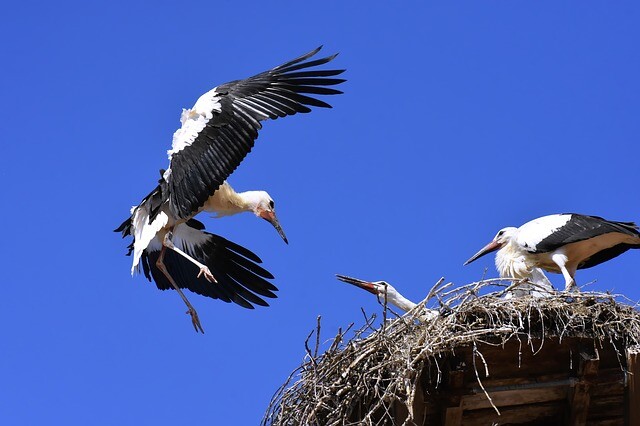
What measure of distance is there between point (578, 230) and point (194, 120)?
119 inches

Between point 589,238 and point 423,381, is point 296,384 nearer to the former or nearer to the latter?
point 423,381

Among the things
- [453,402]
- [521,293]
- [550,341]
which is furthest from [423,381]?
[521,293]

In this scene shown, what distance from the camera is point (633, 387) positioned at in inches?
232

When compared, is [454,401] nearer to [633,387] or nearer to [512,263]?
[633,387]

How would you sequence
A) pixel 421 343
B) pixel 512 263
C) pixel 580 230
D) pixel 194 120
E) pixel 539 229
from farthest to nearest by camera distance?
pixel 512 263 < pixel 539 229 < pixel 580 230 < pixel 194 120 < pixel 421 343

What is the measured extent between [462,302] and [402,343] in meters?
0.41

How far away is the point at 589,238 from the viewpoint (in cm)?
868

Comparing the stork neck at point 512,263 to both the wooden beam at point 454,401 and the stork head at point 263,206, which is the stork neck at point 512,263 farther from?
the wooden beam at point 454,401

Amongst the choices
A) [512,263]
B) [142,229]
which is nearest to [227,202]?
[142,229]

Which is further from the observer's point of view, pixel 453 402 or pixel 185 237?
pixel 185 237

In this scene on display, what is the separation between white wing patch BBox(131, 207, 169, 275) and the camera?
327 inches

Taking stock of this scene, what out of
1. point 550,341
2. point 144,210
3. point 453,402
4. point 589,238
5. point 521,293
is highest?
point 589,238

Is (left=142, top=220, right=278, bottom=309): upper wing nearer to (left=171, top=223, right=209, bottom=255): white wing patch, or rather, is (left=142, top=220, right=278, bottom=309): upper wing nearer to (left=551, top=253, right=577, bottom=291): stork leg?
(left=171, top=223, right=209, bottom=255): white wing patch

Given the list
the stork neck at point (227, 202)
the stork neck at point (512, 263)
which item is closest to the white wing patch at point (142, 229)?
the stork neck at point (227, 202)
